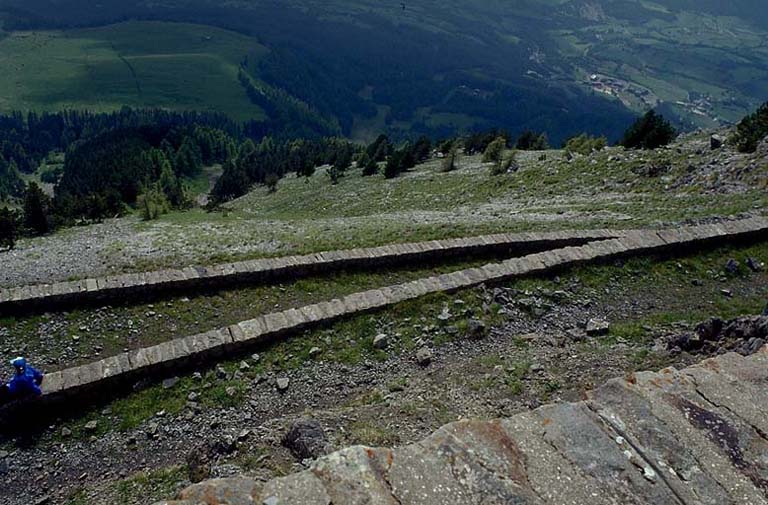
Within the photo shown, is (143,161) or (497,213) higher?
(497,213)

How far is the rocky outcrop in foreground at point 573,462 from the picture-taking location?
17.0ft

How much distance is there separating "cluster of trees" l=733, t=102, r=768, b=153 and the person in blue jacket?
1362 inches

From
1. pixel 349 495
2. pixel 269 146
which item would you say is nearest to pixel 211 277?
pixel 349 495

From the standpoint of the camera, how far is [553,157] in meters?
42.3

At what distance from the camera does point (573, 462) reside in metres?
5.60

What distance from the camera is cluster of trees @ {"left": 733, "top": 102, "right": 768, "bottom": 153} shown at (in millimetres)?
27922

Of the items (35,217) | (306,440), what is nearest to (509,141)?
(35,217)

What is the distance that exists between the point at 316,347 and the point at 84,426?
16.8ft

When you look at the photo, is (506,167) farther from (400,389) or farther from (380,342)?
(400,389)

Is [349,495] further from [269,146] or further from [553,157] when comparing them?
[269,146]

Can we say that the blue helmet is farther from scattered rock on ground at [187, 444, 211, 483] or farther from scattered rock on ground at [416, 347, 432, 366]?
scattered rock on ground at [416, 347, 432, 366]

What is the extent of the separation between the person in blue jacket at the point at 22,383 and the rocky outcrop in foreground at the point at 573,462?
692cm

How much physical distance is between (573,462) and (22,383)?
415 inches

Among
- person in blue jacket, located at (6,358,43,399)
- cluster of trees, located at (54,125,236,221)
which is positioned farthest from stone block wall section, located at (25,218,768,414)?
cluster of trees, located at (54,125,236,221)
